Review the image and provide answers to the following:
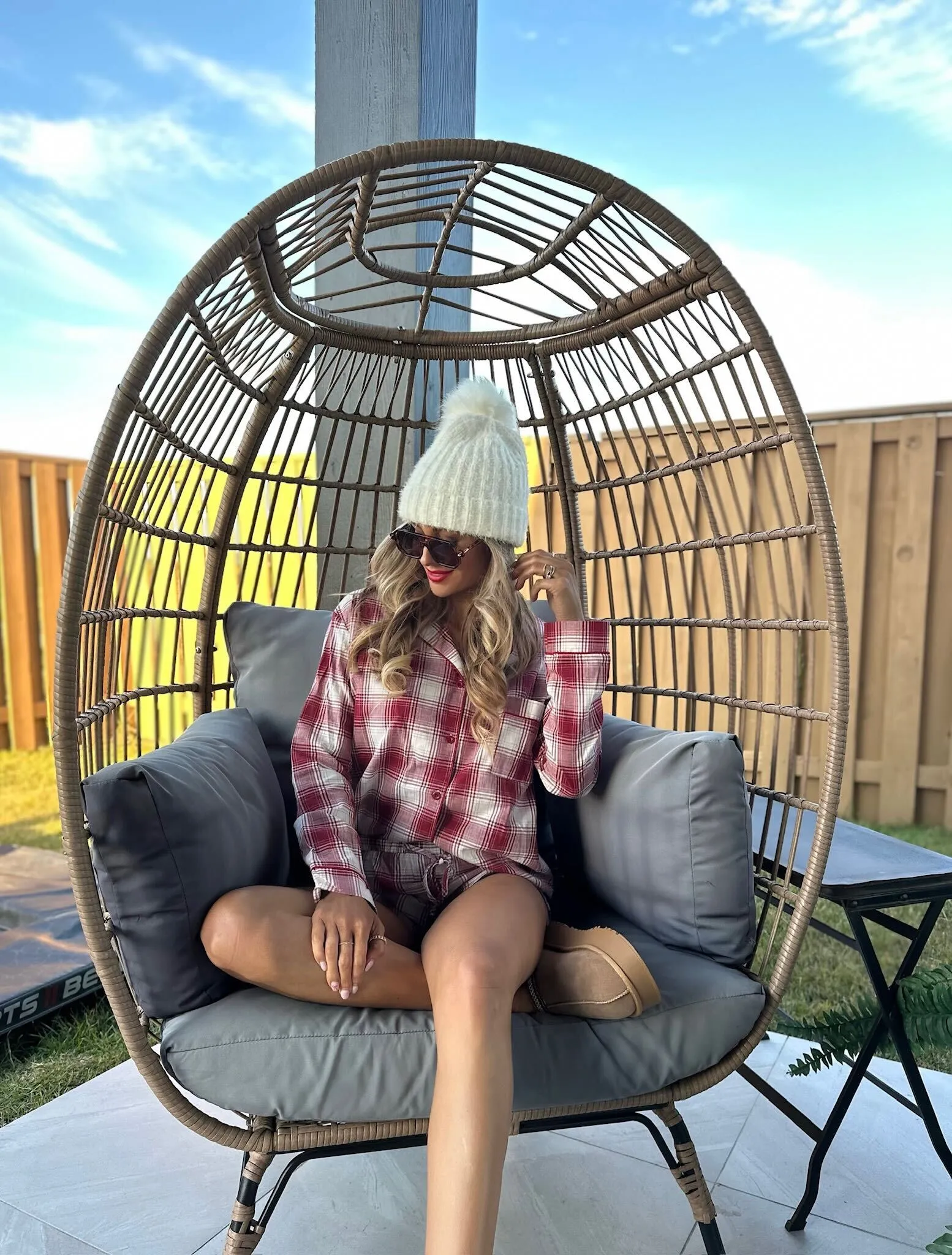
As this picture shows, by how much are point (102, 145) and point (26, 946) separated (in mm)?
2576

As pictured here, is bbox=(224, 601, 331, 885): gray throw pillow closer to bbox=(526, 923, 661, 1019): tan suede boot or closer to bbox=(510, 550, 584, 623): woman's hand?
bbox=(510, 550, 584, 623): woman's hand

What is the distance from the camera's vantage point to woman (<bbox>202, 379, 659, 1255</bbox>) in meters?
1.28

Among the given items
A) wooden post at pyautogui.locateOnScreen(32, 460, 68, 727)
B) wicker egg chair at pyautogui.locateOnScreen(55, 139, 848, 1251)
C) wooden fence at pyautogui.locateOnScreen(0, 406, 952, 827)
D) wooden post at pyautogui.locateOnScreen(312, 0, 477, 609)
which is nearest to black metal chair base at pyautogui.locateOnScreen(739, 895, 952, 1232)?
wicker egg chair at pyautogui.locateOnScreen(55, 139, 848, 1251)

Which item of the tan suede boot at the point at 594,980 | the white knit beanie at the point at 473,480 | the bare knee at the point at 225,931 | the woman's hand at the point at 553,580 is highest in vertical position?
the white knit beanie at the point at 473,480

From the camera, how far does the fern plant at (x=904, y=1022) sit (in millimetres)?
1379

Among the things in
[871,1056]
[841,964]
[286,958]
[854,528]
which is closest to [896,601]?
[854,528]

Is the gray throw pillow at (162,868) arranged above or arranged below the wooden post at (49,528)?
below

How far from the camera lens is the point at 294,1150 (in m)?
1.13

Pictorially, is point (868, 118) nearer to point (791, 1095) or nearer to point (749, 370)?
point (749, 370)

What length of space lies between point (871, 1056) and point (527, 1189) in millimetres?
585

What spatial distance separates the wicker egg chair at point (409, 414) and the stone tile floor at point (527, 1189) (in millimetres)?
206

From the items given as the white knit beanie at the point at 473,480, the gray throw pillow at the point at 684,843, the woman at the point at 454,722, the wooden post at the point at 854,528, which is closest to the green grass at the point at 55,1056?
the woman at the point at 454,722

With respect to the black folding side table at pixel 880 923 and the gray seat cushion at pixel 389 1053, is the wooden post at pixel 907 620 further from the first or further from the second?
the gray seat cushion at pixel 389 1053

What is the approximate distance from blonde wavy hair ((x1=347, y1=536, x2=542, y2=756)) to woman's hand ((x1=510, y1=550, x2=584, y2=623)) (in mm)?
24
